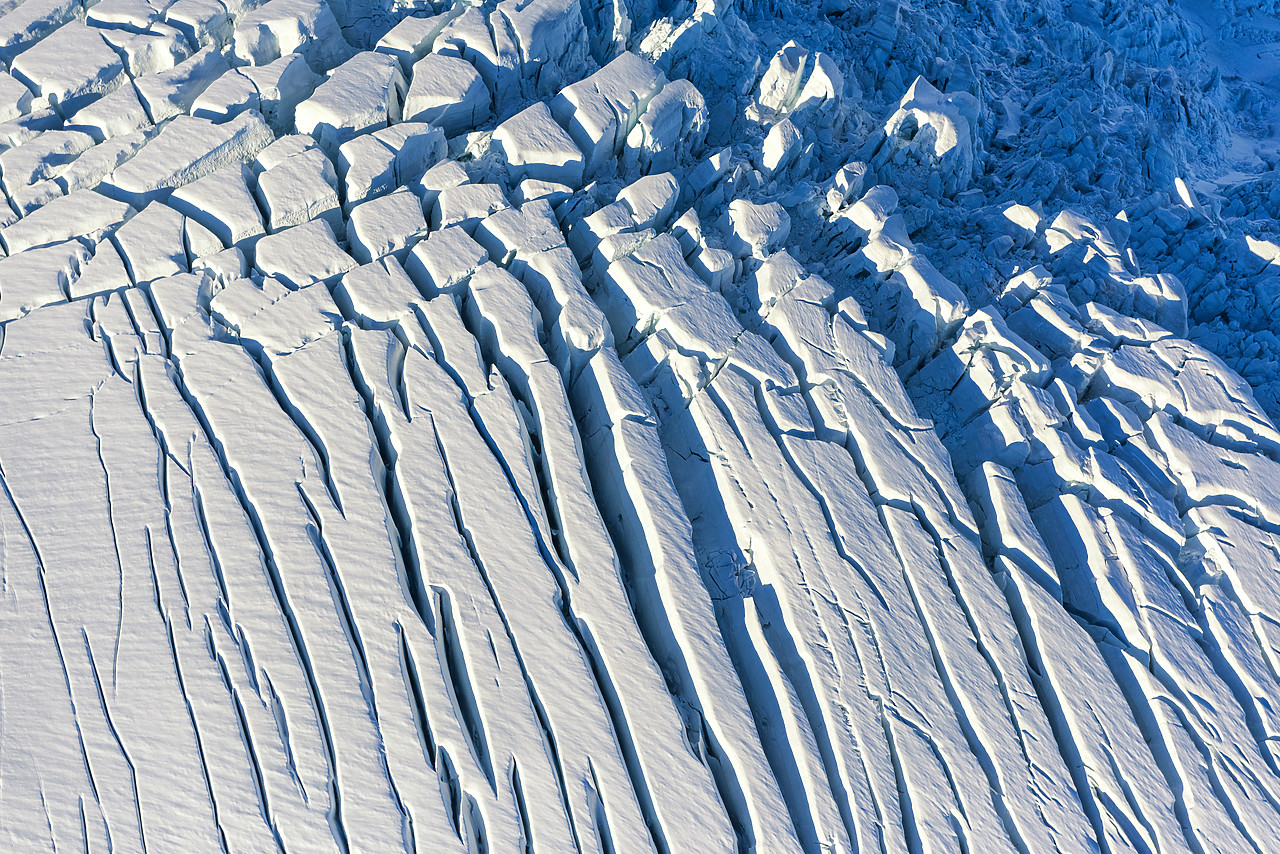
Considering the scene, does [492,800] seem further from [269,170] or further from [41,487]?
[269,170]

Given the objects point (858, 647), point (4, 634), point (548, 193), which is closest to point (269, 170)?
point (548, 193)

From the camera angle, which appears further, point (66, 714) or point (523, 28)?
point (523, 28)

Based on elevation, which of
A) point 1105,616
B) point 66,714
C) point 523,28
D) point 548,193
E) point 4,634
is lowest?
point 1105,616

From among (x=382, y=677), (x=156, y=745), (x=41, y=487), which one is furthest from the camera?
(x=41, y=487)

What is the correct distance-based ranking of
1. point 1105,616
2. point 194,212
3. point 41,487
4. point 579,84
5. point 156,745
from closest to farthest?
point 156,745
point 41,487
point 1105,616
point 194,212
point 579,84

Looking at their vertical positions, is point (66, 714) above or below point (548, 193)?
below

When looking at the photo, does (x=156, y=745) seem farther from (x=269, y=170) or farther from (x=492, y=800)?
(x=269, y=170)

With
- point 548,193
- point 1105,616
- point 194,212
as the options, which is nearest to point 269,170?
point 194,212
